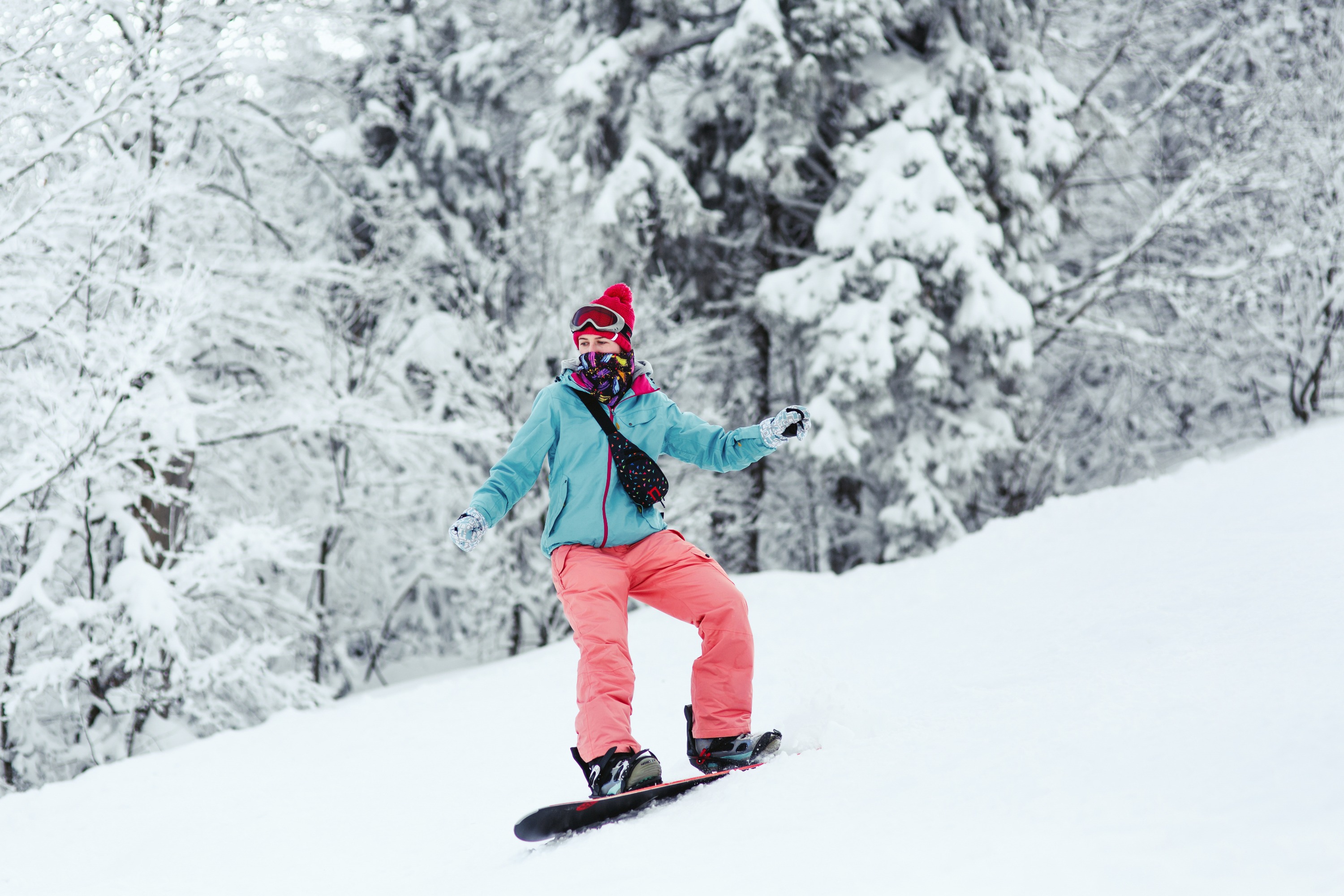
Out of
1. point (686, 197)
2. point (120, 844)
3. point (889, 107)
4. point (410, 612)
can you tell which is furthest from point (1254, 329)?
point (120, 844)

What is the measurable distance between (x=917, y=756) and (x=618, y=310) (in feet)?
5.38

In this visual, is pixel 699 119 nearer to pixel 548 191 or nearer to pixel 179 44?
pixel 548 191

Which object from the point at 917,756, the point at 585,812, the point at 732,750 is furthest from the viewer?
the point at 732,750

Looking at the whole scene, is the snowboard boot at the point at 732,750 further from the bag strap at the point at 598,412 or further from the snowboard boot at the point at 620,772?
the bag strap at the point at 598,412

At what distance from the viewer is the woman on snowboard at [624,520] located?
3.04 meters

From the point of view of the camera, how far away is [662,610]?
3.16 metres

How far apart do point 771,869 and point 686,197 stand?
933 centimetres

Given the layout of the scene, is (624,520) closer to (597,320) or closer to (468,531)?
(468,531)

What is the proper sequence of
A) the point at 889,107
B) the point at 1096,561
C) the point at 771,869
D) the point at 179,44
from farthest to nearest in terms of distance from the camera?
1. the point at 889,107
2. the point at 179,44
3. the point at 1096,561
4. the point at 771,869

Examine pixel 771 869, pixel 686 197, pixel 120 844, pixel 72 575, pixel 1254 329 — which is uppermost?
pixel 686 197

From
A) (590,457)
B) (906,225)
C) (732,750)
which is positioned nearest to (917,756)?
(732,750)

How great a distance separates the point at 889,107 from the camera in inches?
419

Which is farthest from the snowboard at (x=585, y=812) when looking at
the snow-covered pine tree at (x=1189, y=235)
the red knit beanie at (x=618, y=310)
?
the snow-covered pine tree at (x=1189, y=235)

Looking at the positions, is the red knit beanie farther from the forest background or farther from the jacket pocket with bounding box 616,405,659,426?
the forest background
